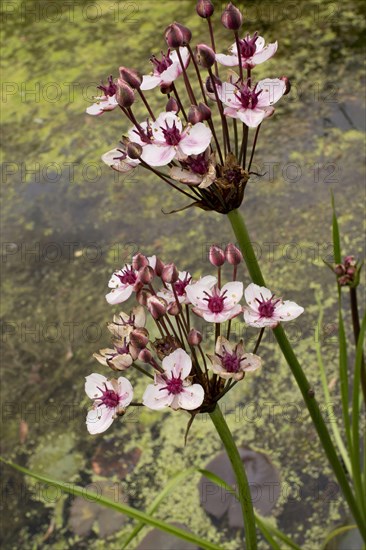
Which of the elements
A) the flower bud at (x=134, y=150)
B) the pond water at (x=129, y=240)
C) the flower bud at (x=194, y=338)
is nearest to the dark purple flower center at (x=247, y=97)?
the flower bud at (x=134, y=150)

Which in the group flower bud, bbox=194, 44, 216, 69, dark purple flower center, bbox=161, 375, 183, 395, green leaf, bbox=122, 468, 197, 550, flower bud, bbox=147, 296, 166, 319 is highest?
flower bud, bbox=194, 44, 216, 69

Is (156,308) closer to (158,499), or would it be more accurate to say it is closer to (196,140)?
(196,140)

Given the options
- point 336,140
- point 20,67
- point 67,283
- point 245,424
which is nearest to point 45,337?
point 67,283

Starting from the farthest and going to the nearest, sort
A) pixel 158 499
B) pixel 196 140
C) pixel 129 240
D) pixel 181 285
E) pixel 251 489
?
pixel 129 240 → pixel 251 489 → pixel 158 499 → pixel 181 285 → pixel 196 140

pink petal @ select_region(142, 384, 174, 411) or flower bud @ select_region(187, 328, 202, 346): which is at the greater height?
flower bud @ select_region(187, 328, 202, 346)

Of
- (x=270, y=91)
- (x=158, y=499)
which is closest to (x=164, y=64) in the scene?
(x=270, y=91)

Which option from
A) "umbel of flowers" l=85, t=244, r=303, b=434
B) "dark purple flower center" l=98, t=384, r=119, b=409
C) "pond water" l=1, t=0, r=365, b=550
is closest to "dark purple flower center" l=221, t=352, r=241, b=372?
"umbel of flowers" l=85, t=244, r=303, b=434

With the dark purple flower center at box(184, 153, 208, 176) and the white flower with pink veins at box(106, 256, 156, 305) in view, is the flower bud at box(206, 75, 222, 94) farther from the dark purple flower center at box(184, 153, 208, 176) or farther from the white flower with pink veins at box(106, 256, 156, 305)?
the white flower with pink veins at box(106, 256, 156, 305)
